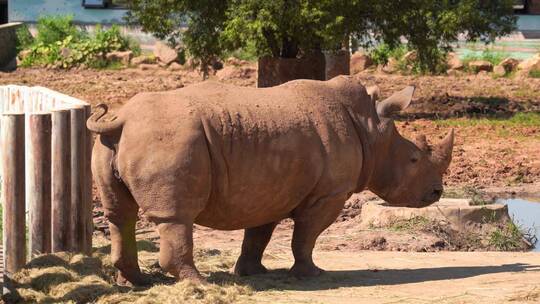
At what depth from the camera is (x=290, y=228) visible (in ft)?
39.4

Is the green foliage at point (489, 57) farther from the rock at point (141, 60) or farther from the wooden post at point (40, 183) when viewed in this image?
the wooden post at point (40, 183)

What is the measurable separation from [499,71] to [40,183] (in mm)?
18725

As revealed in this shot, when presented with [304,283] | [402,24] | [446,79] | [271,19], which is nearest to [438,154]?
[304,283]

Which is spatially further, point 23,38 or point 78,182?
point 23,38

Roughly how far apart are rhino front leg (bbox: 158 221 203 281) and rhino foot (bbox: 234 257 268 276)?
3.07 ft

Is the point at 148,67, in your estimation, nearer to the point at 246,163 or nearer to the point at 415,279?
the point at 415,279

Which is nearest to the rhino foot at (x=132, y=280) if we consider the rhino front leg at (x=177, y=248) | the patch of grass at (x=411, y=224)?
the rhino front leg at (x=177, y=248)

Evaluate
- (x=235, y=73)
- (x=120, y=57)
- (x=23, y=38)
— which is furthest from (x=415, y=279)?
(x=23, y=38)

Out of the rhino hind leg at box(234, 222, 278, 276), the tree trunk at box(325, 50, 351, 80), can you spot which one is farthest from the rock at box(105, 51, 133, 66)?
the rhino hind leg at box(234, 222, 278, 276)

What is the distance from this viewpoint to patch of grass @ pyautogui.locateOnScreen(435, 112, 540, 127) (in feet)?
63.6

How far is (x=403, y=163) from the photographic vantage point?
9.48 m

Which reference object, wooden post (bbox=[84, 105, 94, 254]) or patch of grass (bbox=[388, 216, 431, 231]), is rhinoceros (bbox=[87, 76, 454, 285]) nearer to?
wooden post (bbox=[84, 105, 94, 254])

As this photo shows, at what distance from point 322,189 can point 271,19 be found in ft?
32.3

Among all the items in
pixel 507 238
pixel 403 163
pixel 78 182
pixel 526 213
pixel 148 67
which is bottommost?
pixel 526 213
